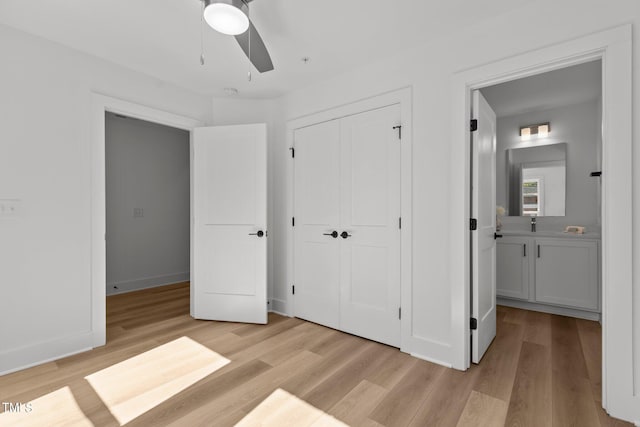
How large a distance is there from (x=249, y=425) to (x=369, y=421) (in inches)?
25.5

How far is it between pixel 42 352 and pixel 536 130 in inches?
222

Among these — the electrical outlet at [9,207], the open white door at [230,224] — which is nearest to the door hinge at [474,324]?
the open white door at [230,224]

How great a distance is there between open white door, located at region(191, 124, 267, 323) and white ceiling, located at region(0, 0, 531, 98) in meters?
0.70

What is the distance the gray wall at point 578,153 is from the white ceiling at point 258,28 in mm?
2579

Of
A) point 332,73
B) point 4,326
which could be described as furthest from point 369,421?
point 332,73

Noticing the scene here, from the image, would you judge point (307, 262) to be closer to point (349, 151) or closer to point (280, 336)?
point (280, 336)

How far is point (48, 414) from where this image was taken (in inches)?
67.1

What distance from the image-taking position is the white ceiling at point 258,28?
1.97 meters

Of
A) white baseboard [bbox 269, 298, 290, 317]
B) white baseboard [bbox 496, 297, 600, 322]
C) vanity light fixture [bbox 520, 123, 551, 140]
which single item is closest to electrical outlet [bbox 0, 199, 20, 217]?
white baseboard [bbox 269, 298, 290, 317]

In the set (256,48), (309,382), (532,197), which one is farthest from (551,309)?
(256,48)

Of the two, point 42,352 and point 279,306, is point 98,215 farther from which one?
point 279,306

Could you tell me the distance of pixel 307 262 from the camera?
10.7 feet

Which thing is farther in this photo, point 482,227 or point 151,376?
point 482,227

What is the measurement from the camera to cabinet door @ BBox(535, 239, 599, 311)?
3221mm
